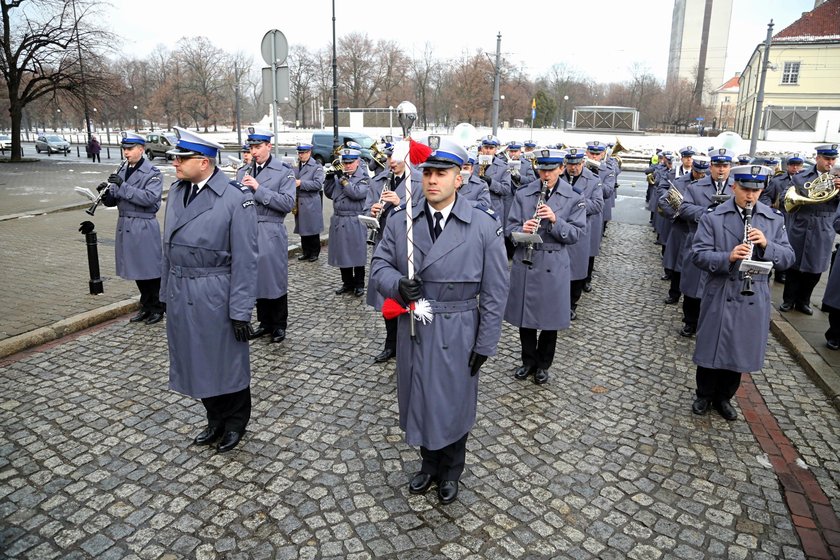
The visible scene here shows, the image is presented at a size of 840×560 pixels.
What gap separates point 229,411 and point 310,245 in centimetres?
681

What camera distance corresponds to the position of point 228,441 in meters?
4.56

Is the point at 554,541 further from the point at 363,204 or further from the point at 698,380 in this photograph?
the point at 363,204

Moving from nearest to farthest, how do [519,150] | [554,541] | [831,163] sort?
1. [554,541]
2. [831,163]
3. [519,150]

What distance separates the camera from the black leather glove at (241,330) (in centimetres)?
427

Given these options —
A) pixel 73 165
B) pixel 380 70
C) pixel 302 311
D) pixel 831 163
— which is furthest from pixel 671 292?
pixel 380 70

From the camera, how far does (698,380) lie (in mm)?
5355

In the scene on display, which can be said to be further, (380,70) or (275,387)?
(380,70)

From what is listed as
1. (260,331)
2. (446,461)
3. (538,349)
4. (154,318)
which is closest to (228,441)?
(446,461)

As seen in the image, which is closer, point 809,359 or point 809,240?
point 809,359

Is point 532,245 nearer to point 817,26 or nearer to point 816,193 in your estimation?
point 816,193

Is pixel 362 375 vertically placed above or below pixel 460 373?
below

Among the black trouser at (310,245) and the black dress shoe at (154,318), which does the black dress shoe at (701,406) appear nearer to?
the black dress shoe at (154,318)

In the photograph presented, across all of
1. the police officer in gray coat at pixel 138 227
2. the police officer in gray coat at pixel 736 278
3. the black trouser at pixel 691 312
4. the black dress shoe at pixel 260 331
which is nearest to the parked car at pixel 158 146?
the police officer in gray coat at pixel 138 227

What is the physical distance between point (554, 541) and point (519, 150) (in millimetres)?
10368
